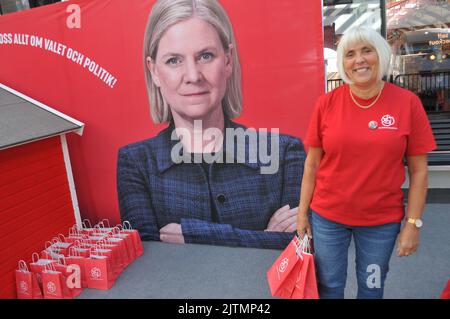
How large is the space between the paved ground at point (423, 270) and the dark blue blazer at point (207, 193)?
0.77 meters

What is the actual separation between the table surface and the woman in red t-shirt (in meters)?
1.07

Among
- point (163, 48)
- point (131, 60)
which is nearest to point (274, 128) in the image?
point (163, 48)

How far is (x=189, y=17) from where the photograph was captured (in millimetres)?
2961

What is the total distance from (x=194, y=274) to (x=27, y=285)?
1.18m

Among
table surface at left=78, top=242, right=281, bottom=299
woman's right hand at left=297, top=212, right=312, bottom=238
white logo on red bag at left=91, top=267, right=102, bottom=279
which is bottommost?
table surface at left=78, top=242, right=281, bottom=299

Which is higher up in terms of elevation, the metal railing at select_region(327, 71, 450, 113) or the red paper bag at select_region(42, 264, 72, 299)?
the metal railing at select_region(327, 71, 450, 113)

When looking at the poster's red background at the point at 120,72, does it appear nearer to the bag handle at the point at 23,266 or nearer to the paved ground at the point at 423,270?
the bag handle at the point at 23,266

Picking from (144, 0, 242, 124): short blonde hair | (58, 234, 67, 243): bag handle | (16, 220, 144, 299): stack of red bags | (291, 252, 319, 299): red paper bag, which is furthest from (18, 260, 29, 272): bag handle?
(291, 252, 319, 299): red paper bag

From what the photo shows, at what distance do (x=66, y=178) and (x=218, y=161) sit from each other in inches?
52.9

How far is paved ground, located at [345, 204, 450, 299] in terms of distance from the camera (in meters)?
2.48

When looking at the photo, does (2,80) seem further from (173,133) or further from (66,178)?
(173,133)

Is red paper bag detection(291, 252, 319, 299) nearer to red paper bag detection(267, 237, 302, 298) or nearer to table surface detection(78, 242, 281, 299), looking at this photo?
red paper bag detection(267, 237, 302, 298)

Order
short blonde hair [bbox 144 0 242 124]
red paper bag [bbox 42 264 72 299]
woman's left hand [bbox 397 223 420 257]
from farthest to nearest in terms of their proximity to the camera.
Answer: short blonde hair [bbox 144 0 242 124] → red paper bag [bbox 42 264 72 299] → woman's left hand [bbox 397 223 420 257]
